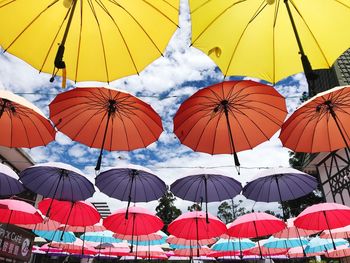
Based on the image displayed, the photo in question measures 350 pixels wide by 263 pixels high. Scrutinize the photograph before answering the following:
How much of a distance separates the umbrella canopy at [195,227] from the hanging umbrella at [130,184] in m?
1.59

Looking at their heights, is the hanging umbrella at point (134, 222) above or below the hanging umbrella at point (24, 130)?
below

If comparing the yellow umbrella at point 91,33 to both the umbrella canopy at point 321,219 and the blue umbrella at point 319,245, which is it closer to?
the umbrella canopy at point 321,219

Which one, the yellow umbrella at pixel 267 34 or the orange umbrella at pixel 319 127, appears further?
the orange umbrella at pixel 319 127

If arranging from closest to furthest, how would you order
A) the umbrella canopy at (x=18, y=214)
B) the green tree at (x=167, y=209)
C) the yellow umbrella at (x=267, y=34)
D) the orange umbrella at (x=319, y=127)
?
the yellow umbrella at (x=267, y=34)
the orange umbrella at (x=319, y=127)
the umbrella canopy at (x=18, y=214)
the green tree at (x=167, y=209)

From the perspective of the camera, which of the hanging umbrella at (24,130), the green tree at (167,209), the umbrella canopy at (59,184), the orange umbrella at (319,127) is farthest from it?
the green tree at (167,209)

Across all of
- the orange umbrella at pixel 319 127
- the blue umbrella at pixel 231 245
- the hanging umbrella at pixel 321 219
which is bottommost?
the hanging umbrella at pixel 321 219

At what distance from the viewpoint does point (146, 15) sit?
3855 mm

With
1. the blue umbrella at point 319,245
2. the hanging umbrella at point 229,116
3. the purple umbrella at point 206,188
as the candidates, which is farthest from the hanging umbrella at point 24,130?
the blue umbrella at point 319,245

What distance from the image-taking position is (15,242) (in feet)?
43.9

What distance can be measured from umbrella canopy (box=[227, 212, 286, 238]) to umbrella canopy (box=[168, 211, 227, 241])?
50cm

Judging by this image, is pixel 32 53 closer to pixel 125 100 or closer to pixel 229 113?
pixel 125 100

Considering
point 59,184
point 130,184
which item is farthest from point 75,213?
point 130,184

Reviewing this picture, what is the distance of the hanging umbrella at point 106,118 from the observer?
16.8 feet

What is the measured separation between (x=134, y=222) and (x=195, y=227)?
2.11 metres
